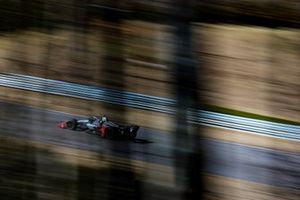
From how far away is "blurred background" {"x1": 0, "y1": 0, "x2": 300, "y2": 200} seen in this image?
190 cm

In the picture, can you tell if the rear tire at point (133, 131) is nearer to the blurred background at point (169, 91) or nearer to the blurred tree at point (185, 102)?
the blurred background at point (169, 91)

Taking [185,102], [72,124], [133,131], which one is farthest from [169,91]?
[72,124]

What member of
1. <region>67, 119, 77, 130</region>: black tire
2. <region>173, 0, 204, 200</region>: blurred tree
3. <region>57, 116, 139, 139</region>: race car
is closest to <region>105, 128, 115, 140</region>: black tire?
<region>57, 116, 139, 139</region>: race car

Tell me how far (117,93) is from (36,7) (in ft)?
1.46

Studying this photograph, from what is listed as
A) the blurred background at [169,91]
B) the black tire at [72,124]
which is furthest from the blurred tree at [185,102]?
the black tire at [72,124]

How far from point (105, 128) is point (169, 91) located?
0.34 meters

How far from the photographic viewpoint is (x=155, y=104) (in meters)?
2.05

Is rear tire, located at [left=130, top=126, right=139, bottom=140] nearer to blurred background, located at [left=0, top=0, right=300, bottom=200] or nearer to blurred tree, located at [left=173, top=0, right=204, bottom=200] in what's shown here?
blurred background, located at [left=0, top=0, right=300, bottom=200]

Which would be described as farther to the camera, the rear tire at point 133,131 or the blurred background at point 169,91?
the rear tire at point 133,131

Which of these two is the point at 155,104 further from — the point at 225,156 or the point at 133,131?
the point at 225,156

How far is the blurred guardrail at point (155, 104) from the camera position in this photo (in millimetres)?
1971

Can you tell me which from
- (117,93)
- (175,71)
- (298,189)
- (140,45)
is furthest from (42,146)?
(298,189)

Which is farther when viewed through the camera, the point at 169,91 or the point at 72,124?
the point at 72,124

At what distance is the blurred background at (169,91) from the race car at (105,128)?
0.03m
